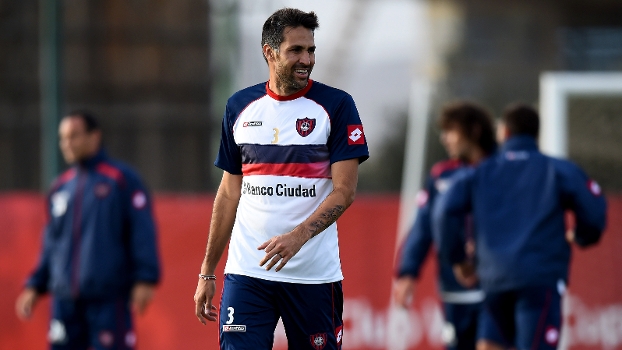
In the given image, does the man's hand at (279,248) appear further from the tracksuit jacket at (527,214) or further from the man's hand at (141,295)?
the man's hand at (141,295)

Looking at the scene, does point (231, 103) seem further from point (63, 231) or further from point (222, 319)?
point (63, 231)

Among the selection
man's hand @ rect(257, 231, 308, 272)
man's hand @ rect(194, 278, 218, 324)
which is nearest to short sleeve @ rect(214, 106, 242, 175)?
man's hand @ rect(194, 278, 218, 324)

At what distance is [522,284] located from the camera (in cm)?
680

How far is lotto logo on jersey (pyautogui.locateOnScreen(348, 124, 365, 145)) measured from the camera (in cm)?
493

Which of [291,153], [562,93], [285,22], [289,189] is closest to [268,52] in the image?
[285,22]

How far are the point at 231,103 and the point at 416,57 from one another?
22.8 m

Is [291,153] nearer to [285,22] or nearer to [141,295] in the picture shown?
[285,22]

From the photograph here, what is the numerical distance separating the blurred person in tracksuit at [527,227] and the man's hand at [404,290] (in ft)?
3.31

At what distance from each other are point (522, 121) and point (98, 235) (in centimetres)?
321

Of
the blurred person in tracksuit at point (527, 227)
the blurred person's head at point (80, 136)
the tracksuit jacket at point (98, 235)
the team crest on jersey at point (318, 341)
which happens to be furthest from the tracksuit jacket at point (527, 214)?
the blurred person's head at point (80, 136)

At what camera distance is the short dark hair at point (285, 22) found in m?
4.93

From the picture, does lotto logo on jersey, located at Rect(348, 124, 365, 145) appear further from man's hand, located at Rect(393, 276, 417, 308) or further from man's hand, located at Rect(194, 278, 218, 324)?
man's hand, located at Rect(393, 276, 417, 308)

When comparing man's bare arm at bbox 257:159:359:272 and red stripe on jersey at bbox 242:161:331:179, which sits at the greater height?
red stripe on jersey at bbox 242:161:331:179

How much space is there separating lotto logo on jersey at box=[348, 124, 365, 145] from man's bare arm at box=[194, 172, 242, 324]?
2.21 feet
